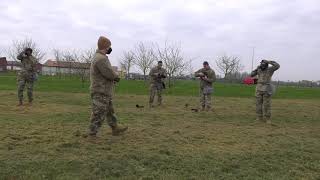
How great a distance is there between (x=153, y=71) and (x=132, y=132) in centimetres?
806

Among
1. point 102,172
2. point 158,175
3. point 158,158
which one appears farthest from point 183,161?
point 102,172

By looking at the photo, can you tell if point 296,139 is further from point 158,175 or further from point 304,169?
point 158,175

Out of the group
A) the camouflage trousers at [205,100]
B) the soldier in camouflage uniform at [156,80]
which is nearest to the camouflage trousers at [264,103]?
the camouflage trousers at [205,100]

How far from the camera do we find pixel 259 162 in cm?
766

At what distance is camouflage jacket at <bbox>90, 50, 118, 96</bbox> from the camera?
28.0 feet

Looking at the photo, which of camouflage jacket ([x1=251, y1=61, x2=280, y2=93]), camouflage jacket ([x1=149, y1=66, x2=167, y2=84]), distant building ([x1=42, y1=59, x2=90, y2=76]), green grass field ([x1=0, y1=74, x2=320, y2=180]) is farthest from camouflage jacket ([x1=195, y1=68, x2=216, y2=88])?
distant building ([x1=42, y1=59, x2=90, y2=76])

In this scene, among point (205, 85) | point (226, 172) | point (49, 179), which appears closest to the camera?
point (49, 179)

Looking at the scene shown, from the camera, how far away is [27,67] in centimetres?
1495

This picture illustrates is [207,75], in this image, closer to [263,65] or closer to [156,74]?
[156,74]

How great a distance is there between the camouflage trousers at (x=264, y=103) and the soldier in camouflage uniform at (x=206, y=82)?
3.24m

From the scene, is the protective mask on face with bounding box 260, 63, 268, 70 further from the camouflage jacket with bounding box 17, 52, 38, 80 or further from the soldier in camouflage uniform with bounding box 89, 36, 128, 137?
the camouflage jacket with bounding box 17, 52, 38, 80

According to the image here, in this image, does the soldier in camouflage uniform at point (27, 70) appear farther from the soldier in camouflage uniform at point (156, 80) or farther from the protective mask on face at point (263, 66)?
the protective mask on face at point (263, 66)

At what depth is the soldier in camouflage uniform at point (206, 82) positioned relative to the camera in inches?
647

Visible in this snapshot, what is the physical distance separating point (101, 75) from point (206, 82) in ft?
26.9
